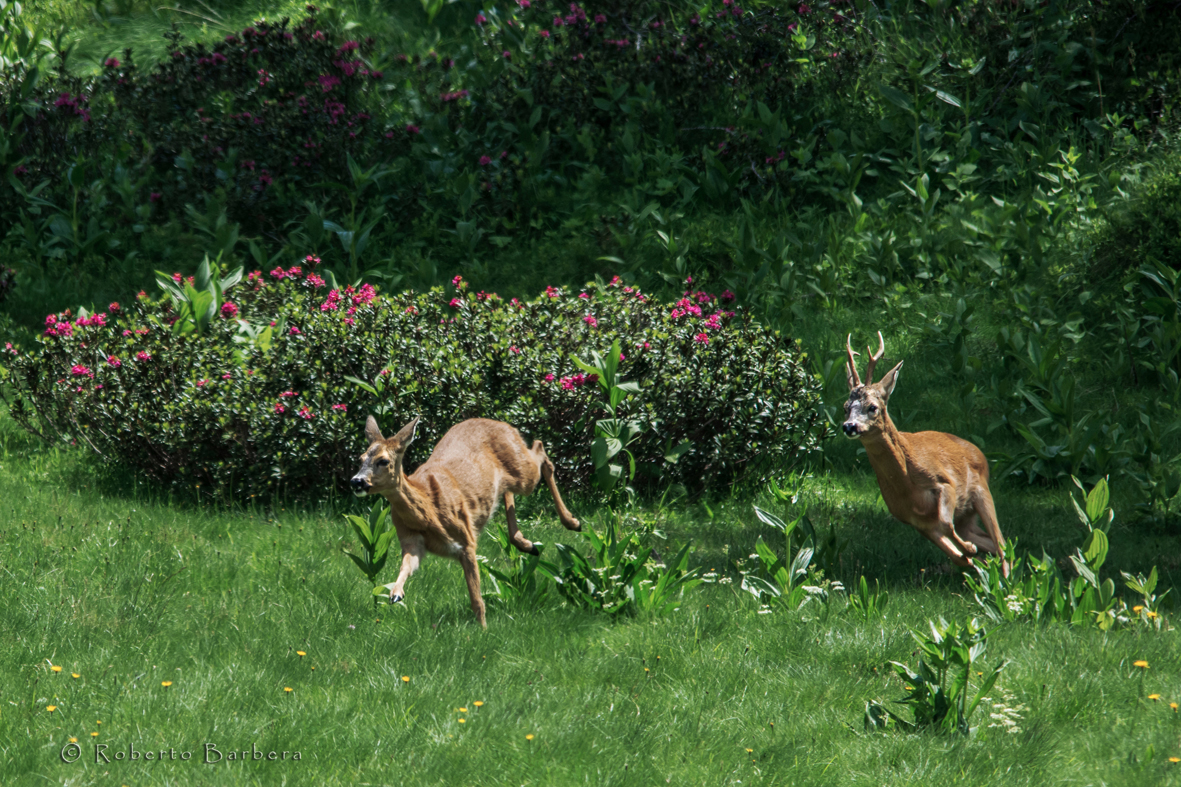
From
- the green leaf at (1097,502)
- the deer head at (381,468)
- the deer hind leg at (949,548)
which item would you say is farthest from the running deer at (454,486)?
the green leaf at (1097,502)

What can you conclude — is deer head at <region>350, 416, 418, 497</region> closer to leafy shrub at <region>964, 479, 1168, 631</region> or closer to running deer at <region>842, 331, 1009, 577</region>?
running deer at <region>842, 331, 1009, 577</region>

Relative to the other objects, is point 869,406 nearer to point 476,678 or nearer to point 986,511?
point 986,511

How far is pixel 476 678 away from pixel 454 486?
1128 mm

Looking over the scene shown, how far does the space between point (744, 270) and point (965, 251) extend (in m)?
2.24

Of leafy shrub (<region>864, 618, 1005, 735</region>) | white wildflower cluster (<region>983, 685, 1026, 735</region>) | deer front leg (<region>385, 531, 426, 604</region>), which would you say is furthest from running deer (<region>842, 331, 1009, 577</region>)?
deer front leg (<region>385, 531, 426, 604</region>)

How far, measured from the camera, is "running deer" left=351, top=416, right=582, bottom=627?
214 inches

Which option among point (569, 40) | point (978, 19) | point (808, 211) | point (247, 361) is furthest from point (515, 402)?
point (978, 19)

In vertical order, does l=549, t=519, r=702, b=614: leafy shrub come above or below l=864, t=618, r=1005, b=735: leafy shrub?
below

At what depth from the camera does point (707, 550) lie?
731 centimetres

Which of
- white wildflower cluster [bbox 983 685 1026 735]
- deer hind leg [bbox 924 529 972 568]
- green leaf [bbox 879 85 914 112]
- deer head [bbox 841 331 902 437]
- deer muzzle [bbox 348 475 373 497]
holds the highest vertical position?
green leaf [bbox 879 85 914 112]

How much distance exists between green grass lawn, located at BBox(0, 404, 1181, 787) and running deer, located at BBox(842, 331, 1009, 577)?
392mm

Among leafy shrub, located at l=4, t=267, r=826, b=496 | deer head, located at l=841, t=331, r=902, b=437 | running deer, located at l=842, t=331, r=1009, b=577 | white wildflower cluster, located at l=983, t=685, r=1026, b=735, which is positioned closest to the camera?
white wildflower cluster, located at l=983, t=685, r=1026, b=735

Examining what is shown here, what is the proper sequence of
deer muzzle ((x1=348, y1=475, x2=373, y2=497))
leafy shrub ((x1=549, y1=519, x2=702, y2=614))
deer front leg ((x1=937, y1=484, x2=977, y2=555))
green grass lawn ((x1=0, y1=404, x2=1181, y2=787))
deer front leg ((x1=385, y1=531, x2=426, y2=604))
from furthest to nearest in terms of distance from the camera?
deer front leg ((x1=937, y1=484, x2=977, y2=555)) < leafy shrub ((x1=549, y1=519, x2=702, y2=614)) < deer front leg ((x1=385, y1=531, x2=426, y2=604)) < deer muzzle ((x1=348, y1=475, x2=373, y2=497)) < green grass lawn ((x1=0, y1=404, x2=1181, y2=787))

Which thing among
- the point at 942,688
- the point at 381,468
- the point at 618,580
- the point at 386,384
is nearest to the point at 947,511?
the point at 942,688
